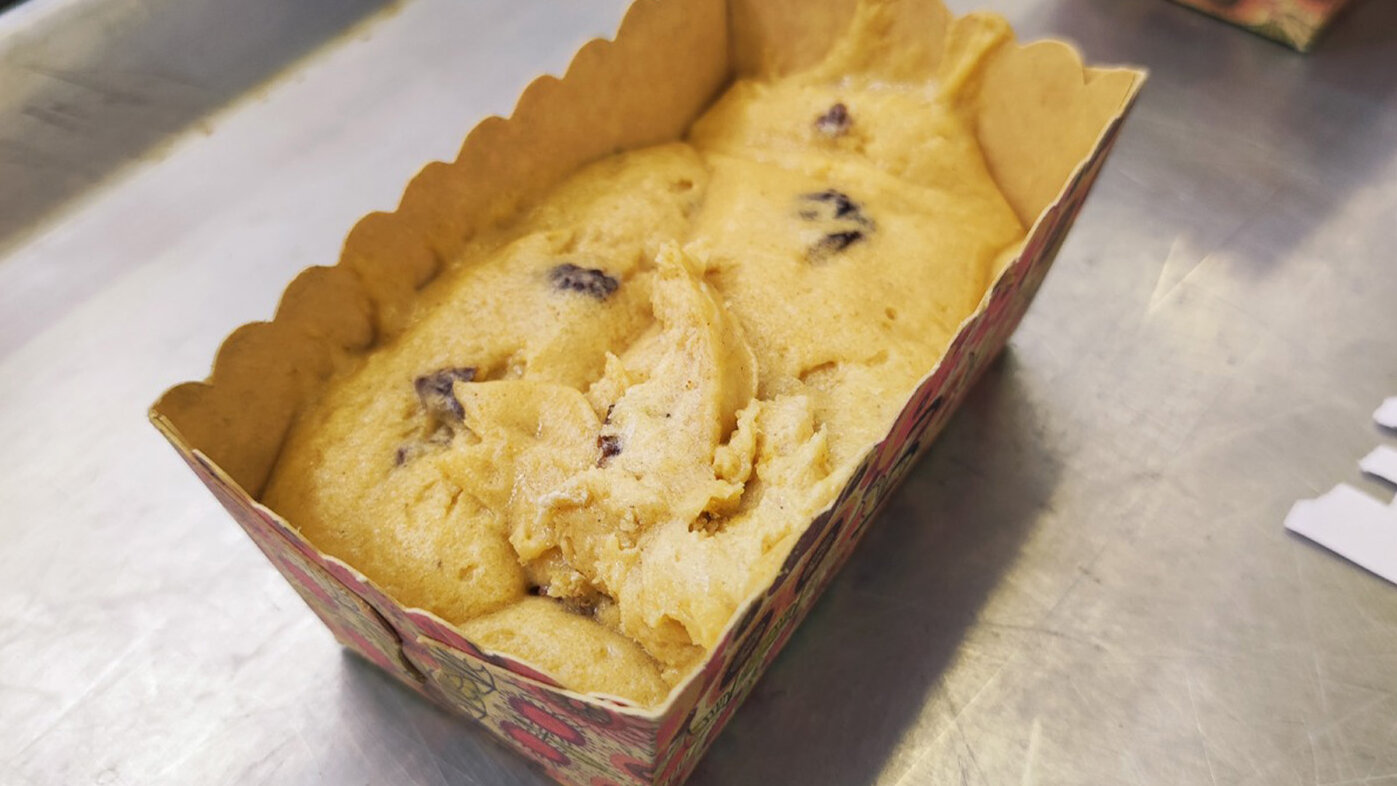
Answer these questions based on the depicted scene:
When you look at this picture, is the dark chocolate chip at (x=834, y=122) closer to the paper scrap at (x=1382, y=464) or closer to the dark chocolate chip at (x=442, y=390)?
the dark chocolate chip at (x=442, y=390)

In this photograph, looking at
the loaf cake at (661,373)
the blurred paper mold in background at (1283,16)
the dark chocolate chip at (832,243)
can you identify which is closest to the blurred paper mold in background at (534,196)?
the loaf cake at (661,373)

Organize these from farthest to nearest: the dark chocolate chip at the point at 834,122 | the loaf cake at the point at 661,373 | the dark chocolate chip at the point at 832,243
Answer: the dark chocolate chip at the point at 834,122 < the dark chocolate chip at the point at 832,243 < the loaf cake at the point at 661,373

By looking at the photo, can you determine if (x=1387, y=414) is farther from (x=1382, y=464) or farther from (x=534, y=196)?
(x=534, y=196)

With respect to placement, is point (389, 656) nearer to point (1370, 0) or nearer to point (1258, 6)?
point (1258, 6)

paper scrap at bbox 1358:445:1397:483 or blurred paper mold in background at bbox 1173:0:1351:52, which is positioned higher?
blurred paper mold in background at bbox 1173:0:1351:52

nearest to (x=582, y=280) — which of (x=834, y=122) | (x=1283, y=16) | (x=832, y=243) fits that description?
(x=832, y=243)

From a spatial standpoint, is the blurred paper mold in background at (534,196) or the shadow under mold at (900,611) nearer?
the blurred paper mold in background at (534,196)

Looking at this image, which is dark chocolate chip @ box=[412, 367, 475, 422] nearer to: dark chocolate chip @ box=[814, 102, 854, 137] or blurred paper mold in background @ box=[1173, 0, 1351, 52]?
dark chocolate chip @ box=[814, 102, 854, 137]

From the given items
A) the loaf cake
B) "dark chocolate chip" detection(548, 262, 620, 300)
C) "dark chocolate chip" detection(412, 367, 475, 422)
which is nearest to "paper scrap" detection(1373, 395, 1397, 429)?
the loaf cake
